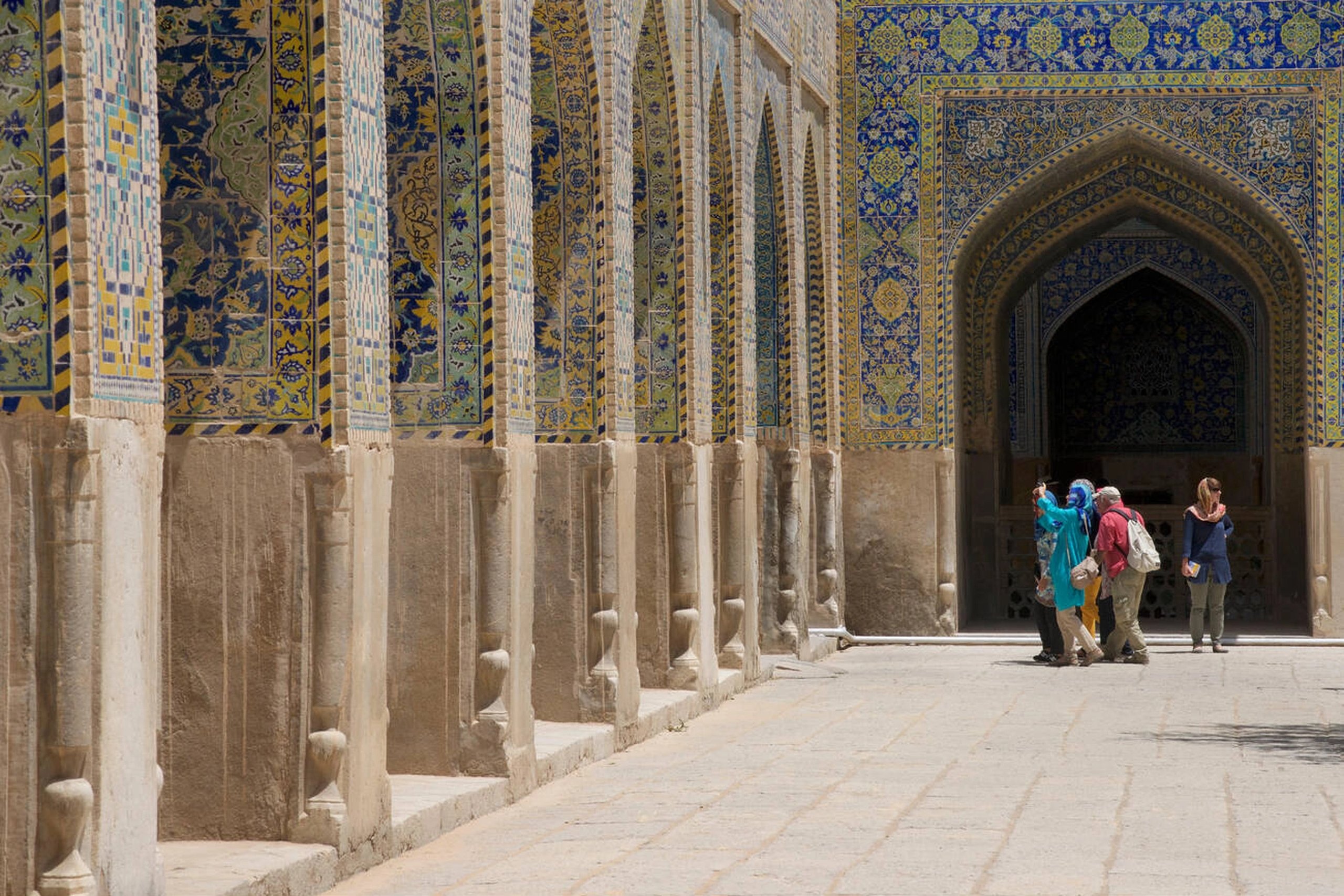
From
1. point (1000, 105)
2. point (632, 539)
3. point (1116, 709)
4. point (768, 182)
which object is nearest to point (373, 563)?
point (632, 539)

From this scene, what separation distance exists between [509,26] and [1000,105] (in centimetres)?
866

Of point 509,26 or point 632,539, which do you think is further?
point 632,539

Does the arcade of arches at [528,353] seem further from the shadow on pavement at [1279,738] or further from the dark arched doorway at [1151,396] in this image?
the dark arched doorway at [1151,396]

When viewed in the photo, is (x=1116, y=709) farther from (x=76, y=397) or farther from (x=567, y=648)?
(x=76, y=397)

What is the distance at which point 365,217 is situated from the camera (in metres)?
6.33

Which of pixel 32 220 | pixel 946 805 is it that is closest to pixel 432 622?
pixel 946 805

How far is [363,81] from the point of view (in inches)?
252

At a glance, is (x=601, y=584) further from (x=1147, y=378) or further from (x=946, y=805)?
(x=1147, y=378)

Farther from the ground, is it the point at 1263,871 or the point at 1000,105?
the point at 1000,105

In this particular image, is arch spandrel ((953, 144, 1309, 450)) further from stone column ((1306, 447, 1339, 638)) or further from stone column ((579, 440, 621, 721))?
stone column ((579, 440, 621, 721))

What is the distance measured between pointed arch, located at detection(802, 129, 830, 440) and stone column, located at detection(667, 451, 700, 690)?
14.0 ft

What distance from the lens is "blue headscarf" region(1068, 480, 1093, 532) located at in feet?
42.7

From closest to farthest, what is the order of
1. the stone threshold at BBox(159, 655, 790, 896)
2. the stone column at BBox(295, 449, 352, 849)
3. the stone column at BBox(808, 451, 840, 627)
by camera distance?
the stone threshold at BBox(159, 655, 790, 896), the stone column at BBox(295, 449, 352, 849), the stone column at BBox(808, 451, 840, 627)

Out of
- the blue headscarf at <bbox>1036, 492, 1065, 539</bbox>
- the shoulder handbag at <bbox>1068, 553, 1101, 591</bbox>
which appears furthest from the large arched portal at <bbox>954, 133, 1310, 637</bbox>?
the shoulder handbag at <bbox>1068, 553, 1101, 591</bbox>
